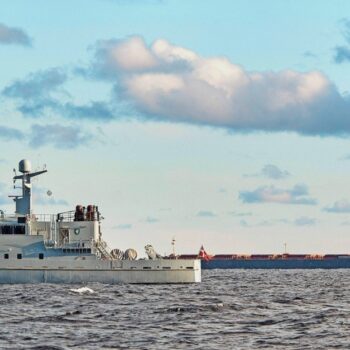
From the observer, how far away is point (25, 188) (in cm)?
9788

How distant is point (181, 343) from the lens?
4631 centimetres

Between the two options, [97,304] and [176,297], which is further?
[176,297]

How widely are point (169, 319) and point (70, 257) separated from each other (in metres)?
36.0

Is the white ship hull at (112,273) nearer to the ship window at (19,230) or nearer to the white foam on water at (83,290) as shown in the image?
the ship window at (19,230)

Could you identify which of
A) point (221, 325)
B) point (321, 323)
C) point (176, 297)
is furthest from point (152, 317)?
point (176, 297)

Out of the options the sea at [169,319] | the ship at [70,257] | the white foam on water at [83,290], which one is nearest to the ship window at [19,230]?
the ship at [70,257]

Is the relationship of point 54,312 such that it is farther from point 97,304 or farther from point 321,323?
point 321,323

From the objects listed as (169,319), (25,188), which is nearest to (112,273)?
(25,188)

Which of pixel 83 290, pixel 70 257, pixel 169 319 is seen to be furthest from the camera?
pixel 70 257

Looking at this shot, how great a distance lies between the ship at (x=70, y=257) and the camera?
300 ft

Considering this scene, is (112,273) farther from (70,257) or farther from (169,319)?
(169,319)

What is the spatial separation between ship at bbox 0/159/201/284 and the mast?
1.14 metres

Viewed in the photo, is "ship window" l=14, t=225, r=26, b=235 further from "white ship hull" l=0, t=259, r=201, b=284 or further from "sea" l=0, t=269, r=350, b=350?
"sea" l=0, t=269, r=350, b=350

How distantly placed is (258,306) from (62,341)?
22869mm
